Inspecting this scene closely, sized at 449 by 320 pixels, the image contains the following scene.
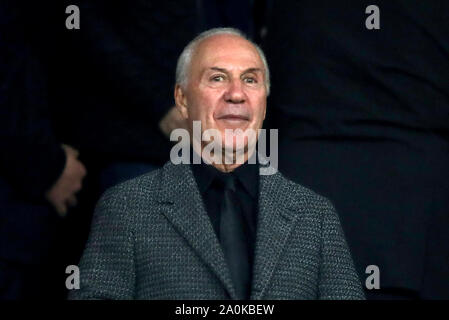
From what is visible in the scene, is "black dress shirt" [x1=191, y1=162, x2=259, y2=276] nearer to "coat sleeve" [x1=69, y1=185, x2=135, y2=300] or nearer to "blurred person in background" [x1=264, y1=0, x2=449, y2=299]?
"coat sleeve" [x1=69, y1=185, x2=135, y2=300]

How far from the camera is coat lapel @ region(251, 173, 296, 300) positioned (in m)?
1.90

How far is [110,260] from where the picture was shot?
1911mm

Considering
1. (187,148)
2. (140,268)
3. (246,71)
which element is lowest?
(140,268)

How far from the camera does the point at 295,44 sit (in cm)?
255

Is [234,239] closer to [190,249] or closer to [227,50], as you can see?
[190,249]

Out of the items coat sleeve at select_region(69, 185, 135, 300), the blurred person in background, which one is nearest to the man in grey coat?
coat sleeve at select_region(69, 185, 135, 300)

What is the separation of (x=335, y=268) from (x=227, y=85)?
0.43 meters

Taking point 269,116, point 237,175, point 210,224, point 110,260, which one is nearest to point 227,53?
point 237,175

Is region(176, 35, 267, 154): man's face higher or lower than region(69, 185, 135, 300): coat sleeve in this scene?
higher

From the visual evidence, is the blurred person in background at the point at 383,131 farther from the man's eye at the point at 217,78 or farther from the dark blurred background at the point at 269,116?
the man's eye at the point at 217,78

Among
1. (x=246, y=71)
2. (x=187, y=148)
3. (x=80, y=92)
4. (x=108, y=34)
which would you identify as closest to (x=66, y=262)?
(x=80, y=92)

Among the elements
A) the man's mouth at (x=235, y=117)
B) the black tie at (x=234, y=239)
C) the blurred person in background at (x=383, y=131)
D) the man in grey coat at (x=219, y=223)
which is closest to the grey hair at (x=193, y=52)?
the man in grey coat at (x=219, y=223)
